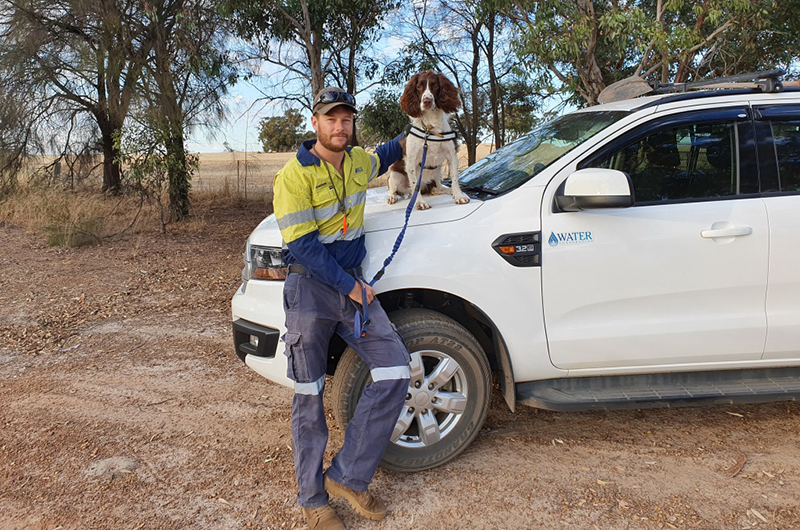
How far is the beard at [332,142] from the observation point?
9.31ft

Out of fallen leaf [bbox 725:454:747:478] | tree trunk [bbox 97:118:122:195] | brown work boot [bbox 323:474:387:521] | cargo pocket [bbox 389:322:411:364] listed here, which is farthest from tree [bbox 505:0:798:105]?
tree trunk [bbox 97:118:122:195]

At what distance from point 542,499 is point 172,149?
10213 mm

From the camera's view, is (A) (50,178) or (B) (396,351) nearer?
(B) (396,351)

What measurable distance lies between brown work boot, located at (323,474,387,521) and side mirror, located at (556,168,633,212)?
5.89ft

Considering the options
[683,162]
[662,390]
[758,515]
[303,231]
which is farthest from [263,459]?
[683,162]

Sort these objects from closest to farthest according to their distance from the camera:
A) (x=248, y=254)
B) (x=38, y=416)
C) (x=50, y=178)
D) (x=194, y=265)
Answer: (x=248, y=254) < (x=38, y=416) < (x=194, y=265) < (x=50, y=178)

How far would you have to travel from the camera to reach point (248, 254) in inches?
138

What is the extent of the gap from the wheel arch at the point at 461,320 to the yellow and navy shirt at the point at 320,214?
44 centimetres

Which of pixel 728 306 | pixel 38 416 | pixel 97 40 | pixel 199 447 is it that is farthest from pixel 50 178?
pixel 728 306

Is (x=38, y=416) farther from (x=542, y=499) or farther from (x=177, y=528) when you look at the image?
(x=542, y=499)

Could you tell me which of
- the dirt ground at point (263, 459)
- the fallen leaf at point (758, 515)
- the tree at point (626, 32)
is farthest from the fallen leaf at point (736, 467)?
the tree at point (626, 32)

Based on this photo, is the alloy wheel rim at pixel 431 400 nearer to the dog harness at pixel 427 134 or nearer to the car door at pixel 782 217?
the dog harness at pixel 427 134

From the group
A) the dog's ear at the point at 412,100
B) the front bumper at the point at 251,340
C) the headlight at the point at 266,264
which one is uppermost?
the dog's ear at the point at 412,100

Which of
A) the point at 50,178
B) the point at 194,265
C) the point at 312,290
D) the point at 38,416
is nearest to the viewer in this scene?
the point at 312,290
